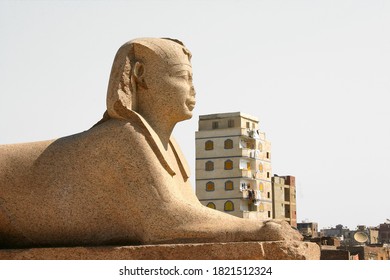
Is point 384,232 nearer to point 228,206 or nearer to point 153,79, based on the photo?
point 228,206

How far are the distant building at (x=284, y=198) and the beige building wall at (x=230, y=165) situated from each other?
7.67 metres

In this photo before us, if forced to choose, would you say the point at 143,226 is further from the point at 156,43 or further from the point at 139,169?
the point at 156,43

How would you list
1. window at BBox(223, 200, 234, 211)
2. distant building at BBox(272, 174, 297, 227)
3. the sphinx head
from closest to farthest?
the sphinx head, window at BBox(223, 200, 234, 211), distant building at BBox(272, 174, 297, 227)

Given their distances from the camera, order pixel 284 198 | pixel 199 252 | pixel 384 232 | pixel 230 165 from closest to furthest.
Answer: pixel 199 252, pixel 230 165, pixel 284 198, pixel 384 232

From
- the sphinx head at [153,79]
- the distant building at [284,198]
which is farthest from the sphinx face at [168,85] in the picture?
the distant building at [284,198]

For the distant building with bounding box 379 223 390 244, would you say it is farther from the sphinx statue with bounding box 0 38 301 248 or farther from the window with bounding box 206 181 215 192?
the sphinx statue with bounding box 0 38 301 248

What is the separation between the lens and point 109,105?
269 inches

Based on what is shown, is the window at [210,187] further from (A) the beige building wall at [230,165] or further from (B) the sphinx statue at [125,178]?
(B) the sphinx statue at [125,178]

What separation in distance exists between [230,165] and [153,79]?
116 feet

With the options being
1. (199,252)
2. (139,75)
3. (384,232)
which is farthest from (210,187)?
(199,252)

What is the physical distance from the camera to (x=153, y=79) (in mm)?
6898

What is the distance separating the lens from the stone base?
5859mm

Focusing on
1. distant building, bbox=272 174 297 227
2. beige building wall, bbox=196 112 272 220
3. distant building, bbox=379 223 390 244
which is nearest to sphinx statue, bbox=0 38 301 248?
beige building wall, bbox=196 112 272 220
